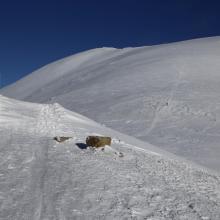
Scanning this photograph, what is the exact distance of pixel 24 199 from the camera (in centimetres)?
941

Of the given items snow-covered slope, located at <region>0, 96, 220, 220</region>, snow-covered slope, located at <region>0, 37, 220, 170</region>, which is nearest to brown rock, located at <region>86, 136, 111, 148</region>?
snow-covered slope, located at <region>0, 96, 220, 220</region>

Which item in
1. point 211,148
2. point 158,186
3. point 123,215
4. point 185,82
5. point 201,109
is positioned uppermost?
point 185,82

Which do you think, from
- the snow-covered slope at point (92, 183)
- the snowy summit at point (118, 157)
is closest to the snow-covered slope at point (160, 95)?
the snowy summit at point (118, 157)

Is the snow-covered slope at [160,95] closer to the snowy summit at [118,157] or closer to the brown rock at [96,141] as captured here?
the snowy summit at [118,157]

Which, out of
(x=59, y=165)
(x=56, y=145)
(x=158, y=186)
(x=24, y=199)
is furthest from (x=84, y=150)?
(x=24, y=199)

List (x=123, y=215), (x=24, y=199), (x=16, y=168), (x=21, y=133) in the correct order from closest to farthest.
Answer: (x=123, y=215)
(x=24, y=199)
(x=16, y=168)
(x=21, y=133)

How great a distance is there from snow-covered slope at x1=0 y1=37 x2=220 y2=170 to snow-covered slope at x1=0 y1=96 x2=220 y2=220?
27.8 ft

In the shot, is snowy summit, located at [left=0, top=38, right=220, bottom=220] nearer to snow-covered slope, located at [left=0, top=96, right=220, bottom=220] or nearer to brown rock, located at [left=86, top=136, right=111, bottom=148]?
snow-covered slope, located at [left=0, top=96, right=220, bottom=220]

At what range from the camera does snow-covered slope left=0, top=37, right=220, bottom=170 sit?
27.1 metres

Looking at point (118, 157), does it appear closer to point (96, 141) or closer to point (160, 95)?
point (96, 141)

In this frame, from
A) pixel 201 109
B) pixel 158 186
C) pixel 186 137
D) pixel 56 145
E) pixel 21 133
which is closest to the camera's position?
pixel 158 186

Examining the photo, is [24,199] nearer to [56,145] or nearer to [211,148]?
[56,145]

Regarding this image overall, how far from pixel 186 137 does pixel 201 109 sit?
7493 millimetres

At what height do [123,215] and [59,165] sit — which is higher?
[59,165]
